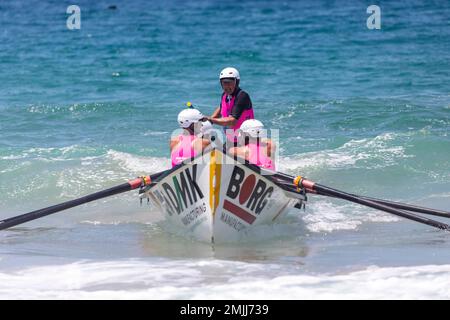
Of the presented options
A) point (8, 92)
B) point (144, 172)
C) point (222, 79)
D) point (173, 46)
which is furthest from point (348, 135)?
point (173, 46)

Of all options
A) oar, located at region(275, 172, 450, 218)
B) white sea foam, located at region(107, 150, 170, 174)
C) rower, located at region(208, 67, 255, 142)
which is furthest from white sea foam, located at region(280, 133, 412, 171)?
oar, located at region(275, 172, 450, 218)

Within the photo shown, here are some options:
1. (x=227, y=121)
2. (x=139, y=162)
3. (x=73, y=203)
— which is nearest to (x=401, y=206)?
(x=227, y=121)

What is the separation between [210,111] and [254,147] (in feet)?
24.8

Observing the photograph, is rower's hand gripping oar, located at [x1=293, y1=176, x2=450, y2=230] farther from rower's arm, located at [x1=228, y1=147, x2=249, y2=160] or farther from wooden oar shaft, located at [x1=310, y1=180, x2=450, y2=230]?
rower's arm, located at [x1=228, y1=147, x2=249, y2=160]

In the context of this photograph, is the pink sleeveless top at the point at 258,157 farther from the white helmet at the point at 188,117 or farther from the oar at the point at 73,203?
the oar at the point at 73,203

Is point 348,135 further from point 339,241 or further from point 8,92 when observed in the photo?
point 8,92

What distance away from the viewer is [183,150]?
33.8 feet

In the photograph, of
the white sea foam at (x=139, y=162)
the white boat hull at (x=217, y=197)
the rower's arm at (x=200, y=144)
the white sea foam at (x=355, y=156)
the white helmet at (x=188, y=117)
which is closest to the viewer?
the white boat hull at (x=217, y=197)

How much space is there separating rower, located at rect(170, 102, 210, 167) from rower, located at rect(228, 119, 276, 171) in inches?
17.1

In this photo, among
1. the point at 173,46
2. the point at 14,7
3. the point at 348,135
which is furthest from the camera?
the point at 14,7

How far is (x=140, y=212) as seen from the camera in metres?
12.5

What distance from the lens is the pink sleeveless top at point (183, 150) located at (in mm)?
10234

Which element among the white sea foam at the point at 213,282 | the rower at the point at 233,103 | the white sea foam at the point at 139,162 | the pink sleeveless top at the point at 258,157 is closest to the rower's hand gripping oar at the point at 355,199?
the pink sleeveless top at the point at 258,157

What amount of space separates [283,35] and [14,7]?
513 inches
